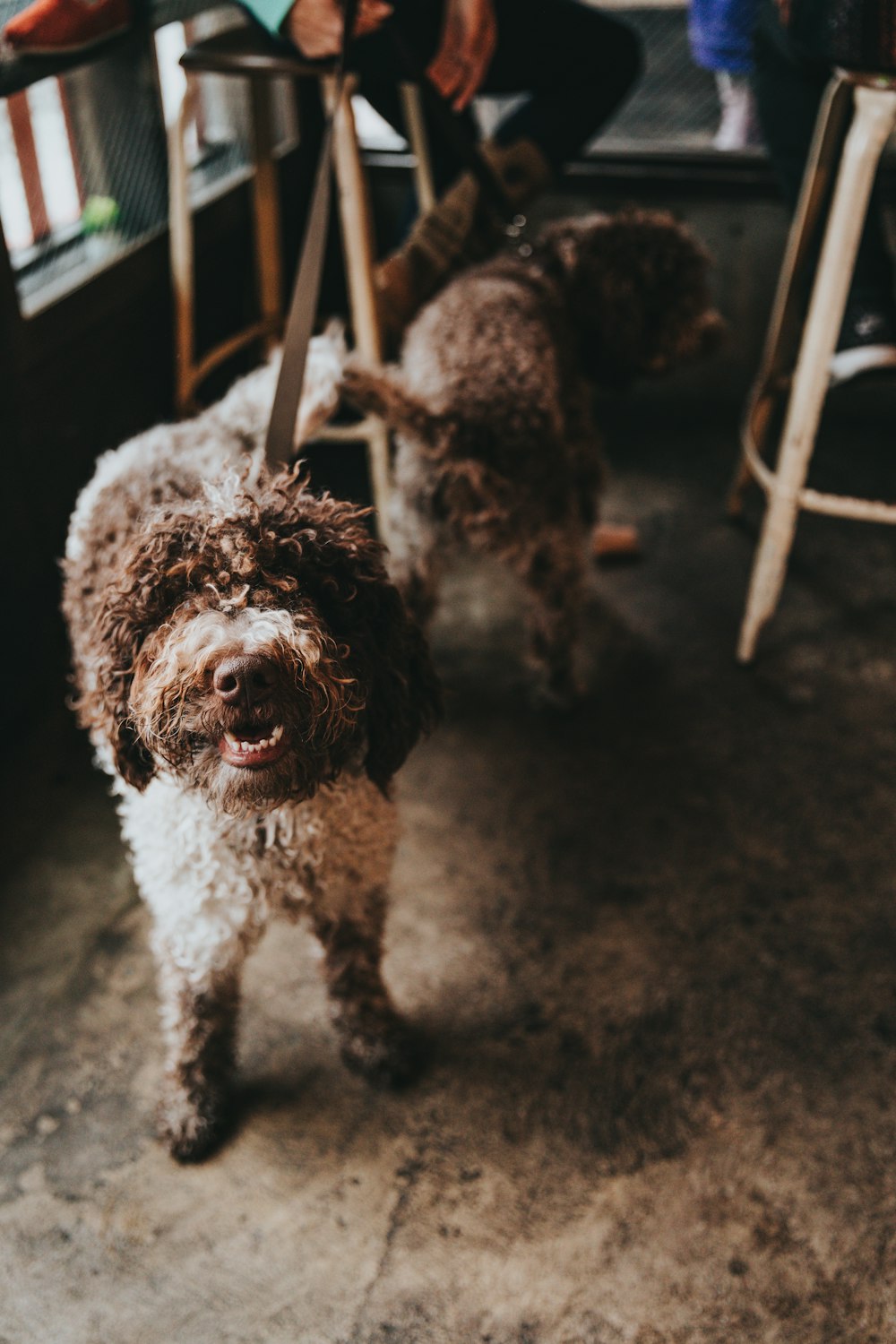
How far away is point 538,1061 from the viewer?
1.58m

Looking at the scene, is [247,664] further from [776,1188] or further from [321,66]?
[321,66]

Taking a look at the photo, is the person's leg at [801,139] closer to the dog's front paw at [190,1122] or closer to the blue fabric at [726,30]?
the blue fabric at [726,30]

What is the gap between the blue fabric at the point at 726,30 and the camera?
98.0 inches

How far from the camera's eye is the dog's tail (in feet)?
5.26

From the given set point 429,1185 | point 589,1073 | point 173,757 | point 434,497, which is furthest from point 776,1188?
point 434,497

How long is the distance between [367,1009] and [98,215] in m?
1.88

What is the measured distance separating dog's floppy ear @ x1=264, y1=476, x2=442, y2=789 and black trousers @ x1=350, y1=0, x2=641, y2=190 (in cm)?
152

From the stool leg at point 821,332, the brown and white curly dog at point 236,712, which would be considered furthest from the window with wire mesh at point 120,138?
the stool leg at point 821,332

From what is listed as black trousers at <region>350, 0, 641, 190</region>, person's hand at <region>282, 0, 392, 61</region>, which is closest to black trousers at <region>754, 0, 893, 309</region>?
black trousers at <region>350, 0, 641, 190</region>

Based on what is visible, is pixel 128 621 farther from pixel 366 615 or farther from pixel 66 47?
pixel 66 47

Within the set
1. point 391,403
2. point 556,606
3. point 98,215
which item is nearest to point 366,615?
point 391,403

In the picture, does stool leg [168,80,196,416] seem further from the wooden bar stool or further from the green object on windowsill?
the green object on windowsill

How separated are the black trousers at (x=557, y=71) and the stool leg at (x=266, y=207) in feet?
0.75

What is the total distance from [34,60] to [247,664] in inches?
51.3
